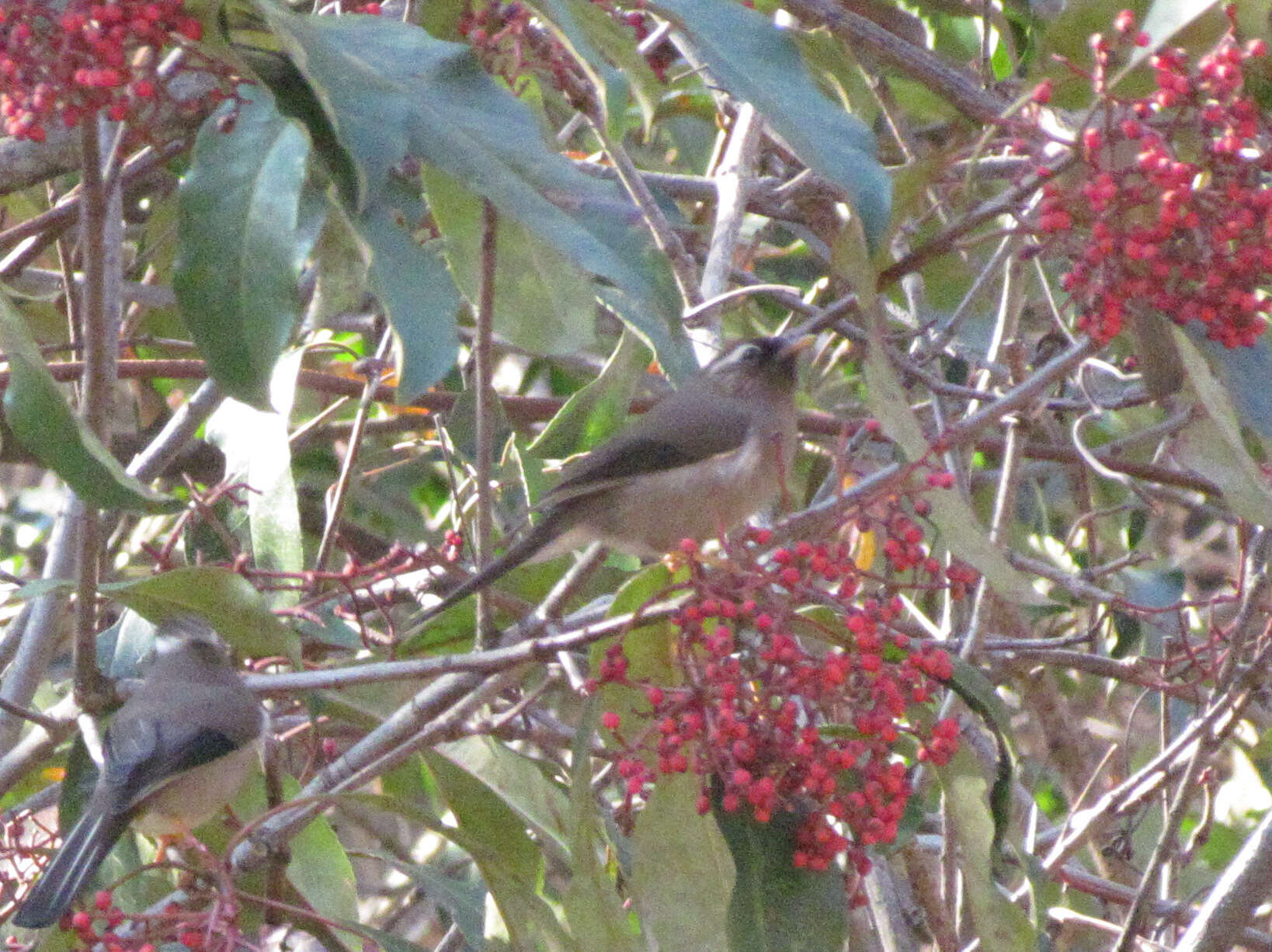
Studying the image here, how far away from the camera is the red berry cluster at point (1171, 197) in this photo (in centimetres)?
234

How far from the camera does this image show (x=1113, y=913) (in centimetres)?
486

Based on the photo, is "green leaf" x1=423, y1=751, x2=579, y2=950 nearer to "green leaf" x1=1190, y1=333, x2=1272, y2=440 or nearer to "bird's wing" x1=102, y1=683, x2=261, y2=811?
"bird's wing" x1=102, y1=683, x2=261, y2=811

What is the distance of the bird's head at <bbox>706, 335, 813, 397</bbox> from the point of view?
4234 millimetres

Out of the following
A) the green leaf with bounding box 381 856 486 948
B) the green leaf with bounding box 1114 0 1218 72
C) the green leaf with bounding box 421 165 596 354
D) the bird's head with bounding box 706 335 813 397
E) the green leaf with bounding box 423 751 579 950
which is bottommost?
the green leaf with bounding box 381 856 486 948

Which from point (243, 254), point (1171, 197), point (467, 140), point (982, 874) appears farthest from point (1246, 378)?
point (243, 254)

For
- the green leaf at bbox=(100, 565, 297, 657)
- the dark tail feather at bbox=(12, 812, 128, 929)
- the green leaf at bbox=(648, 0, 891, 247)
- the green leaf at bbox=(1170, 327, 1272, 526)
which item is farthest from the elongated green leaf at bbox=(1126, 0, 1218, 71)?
the dark tail feather at bbox=(12, 812, 128, 929)

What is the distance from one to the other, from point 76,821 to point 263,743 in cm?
63

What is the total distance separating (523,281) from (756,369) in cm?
132

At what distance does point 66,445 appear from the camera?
7.47 feet

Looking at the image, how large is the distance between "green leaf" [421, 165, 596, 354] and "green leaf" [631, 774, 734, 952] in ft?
2.77

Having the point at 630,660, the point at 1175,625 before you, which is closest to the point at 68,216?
the point at 630,660

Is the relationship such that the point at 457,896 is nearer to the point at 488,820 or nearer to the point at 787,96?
the point at 488,820

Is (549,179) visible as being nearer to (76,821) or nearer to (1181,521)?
(76,821)

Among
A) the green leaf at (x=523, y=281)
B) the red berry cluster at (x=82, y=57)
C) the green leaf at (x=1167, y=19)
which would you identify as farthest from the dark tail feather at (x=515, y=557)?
the green leaf at (x=1167, y=19)
